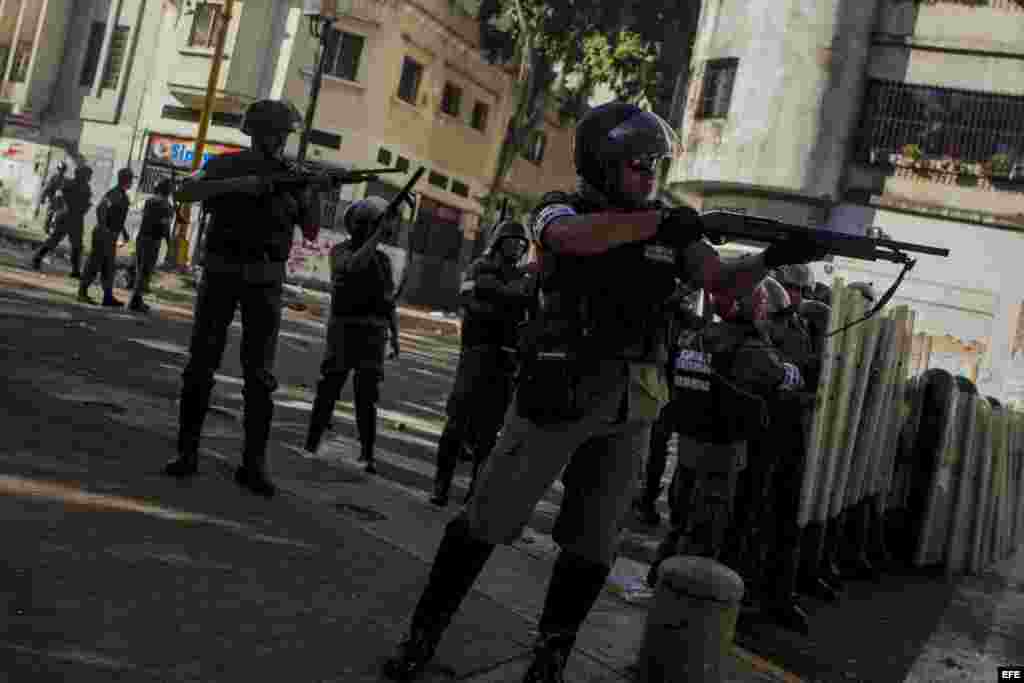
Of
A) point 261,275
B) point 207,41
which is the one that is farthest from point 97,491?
point 207,41

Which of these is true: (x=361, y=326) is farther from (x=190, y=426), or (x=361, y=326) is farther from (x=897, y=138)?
(x=897, y=138)

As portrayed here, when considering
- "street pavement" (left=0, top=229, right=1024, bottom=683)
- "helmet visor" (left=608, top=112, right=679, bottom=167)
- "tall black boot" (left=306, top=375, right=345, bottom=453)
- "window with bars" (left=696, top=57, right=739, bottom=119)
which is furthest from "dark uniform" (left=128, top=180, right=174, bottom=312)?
"window with bars" (left=696, top=57, right=739, bottom=119)

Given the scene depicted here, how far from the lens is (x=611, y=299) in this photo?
3412mm

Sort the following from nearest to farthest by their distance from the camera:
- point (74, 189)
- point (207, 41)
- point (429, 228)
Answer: point (74, 189)
point (207, 41)
point (429, 228)

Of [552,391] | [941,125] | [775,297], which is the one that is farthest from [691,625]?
[941,125]

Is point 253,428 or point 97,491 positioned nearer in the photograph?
point 97,491

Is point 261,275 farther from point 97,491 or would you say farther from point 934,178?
point 934,178

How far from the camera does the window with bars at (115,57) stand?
31156mm

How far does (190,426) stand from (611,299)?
2.82 metres

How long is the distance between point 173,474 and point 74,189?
12.2m

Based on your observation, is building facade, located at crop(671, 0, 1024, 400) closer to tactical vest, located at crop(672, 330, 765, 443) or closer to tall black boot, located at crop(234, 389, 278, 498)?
tactical vest, located at crop(672, 330, 765, 443)

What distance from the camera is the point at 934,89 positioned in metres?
20.6

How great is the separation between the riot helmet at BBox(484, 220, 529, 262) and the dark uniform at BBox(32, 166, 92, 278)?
1112cm

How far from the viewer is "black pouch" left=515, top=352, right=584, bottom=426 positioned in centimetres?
335
